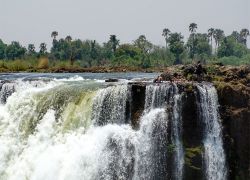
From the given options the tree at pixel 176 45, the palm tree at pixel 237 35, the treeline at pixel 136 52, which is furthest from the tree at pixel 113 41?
the palm tree at pixel 237 35

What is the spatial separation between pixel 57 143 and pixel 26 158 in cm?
136

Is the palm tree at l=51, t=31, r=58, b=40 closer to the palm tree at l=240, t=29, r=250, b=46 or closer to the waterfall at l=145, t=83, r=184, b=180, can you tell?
the palm tree at l=240, t=29, r=250, b=46

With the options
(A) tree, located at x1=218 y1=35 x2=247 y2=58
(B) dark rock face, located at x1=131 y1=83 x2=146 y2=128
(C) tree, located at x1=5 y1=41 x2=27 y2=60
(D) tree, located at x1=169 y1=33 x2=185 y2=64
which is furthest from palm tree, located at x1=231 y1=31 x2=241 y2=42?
(B) dark rock face, located at x1=131 y1=83 x2=146 y2=128

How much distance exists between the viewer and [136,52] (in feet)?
260

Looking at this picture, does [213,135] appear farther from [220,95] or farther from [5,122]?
[5,122]

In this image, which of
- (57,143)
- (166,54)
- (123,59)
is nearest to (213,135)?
(57,143)

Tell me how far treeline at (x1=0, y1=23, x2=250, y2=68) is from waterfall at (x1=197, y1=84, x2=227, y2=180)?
54188mm

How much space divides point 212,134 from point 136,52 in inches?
2442

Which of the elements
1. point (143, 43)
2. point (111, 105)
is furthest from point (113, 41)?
point (111, 105)

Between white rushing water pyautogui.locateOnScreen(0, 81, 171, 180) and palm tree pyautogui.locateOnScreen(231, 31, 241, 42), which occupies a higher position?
palm tree pyautogui.locateOnScreen(231, 31, 241, 42)

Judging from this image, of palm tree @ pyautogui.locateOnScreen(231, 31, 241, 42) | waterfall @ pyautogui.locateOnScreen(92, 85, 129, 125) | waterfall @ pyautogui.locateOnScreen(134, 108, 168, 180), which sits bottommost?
waterfall @ pyautogui.locateOnScreen(134, 108, 168, 180)

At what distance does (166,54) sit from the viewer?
3403 inches

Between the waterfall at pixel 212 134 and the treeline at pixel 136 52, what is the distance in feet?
Answer: 178

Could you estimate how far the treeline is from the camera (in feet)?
257
